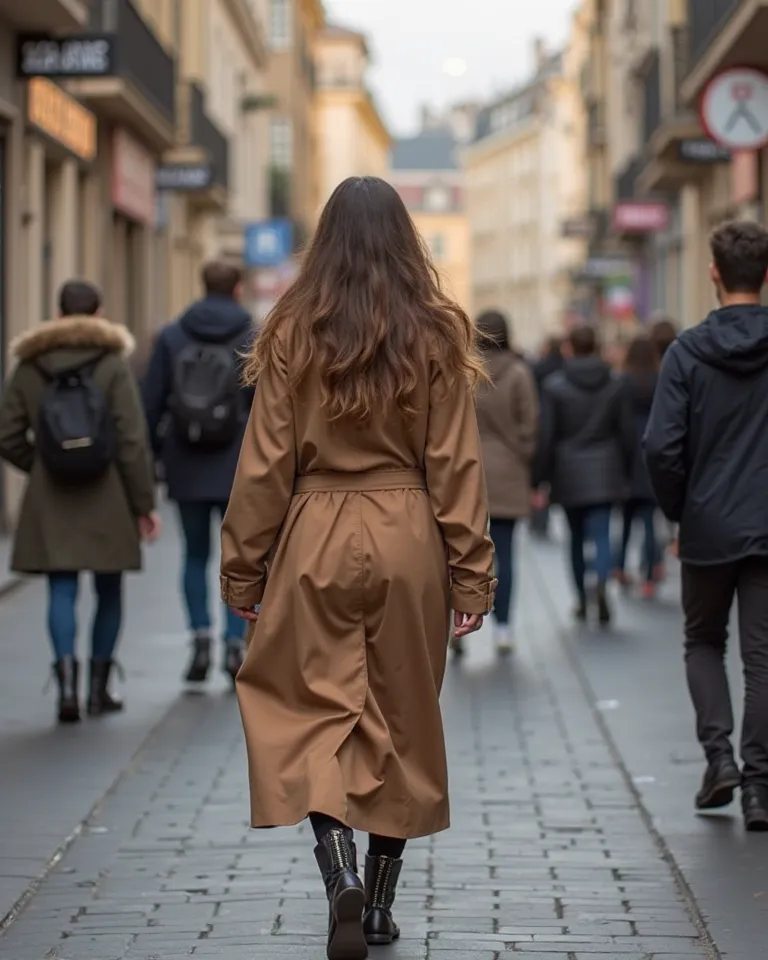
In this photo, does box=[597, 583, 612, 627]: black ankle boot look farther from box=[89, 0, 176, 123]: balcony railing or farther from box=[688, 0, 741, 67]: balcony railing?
box=[89, 0, 176, 123]: balcony railing

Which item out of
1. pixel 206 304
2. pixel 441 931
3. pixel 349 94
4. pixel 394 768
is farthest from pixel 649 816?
pixel 349 94

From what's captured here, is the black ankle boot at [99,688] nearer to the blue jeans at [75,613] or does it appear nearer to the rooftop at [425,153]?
the blue jeans at [75,613]

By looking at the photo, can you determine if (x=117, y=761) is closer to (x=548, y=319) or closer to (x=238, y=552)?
(x=238, y=552)

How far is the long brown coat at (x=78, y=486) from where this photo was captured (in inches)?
360

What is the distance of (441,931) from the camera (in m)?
5.66

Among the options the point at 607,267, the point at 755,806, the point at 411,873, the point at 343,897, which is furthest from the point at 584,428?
the point at 607,267

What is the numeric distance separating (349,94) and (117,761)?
89.1 meters

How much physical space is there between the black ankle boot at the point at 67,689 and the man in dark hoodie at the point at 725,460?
3018 millimetres

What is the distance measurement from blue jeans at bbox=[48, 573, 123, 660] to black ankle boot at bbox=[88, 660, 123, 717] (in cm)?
3

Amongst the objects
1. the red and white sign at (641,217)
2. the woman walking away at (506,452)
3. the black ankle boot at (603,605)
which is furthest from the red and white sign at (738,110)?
the red and white sign at (641,217)

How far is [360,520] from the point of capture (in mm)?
5320

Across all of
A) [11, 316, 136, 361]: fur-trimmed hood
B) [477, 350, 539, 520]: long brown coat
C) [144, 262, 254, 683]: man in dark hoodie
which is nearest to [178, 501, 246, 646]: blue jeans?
[144, 262, 254, 683]: man in dark hoodie

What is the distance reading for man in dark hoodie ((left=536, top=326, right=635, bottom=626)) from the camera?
13.4 meters

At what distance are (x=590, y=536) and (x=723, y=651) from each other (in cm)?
607
